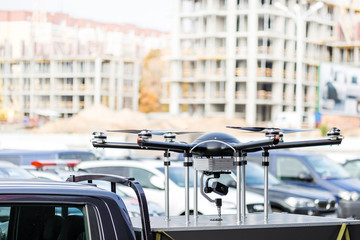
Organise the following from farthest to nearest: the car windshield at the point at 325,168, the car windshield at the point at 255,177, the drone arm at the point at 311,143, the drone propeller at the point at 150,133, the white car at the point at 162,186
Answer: the car windshield at the point at 325,168, the car windshield at the point at 255,177, the white car at the point at 162,186, the drone arm at the point at 311,143, the drone propeller at the point at 150,133

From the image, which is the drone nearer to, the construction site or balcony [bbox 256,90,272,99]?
the construction site

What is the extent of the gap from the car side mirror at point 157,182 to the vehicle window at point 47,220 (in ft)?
31.3

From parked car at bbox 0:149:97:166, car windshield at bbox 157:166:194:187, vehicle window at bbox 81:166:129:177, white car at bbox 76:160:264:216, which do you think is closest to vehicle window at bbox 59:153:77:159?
parked car at bbox 0:149:97:166

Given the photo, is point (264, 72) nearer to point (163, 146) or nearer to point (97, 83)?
point (97, 83)

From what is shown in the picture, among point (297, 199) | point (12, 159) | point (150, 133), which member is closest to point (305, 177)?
point (297, 199)

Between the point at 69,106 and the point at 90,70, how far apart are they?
5037mm

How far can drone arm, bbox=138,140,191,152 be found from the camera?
3600 mm

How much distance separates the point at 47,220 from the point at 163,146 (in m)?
0.84

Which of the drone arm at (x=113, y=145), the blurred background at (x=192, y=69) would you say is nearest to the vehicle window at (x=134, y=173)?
the drone arm at (x=113, y=145)

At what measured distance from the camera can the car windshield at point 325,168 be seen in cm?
1638

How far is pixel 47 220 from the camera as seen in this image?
3.20 metres

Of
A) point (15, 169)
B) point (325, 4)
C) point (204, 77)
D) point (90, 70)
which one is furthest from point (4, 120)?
point (15, 169)

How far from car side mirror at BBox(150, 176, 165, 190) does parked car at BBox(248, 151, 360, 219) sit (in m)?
3.19

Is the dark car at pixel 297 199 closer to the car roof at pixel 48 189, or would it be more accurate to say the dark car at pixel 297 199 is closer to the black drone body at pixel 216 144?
the black drone body at pixel 216 144
